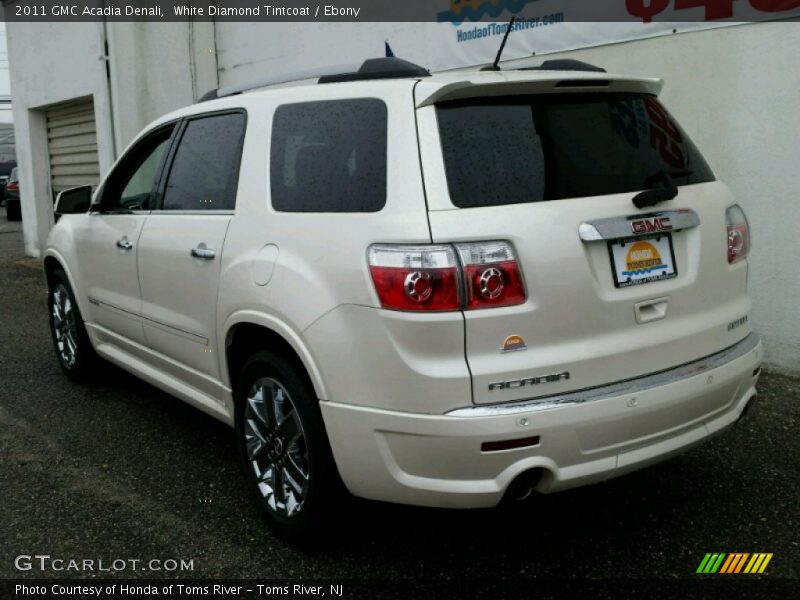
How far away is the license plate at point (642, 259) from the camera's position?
2.81 m

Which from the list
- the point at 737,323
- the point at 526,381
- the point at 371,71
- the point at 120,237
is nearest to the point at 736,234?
the point at 737,323

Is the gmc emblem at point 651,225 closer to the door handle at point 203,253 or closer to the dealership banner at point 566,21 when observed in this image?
the door handle at point 203,253

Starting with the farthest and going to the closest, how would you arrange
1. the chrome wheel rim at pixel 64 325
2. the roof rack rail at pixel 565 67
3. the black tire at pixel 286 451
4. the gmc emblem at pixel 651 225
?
the chrome wheel rim at pixel 64 325 < the roof rack rail at pixel 565 67 < the black tire at pixel 286 451 < the gmc emblem at pixel 651 225

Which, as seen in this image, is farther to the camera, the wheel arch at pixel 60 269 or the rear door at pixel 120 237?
the wheel arch at pixel 60 269

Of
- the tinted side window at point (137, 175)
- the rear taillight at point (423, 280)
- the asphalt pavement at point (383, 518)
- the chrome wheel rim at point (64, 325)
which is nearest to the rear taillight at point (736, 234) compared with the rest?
the asphalt pavement at point (383, 518)

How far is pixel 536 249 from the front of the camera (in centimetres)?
265

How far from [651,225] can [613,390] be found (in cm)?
60

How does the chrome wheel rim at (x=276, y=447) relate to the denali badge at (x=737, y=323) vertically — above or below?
below

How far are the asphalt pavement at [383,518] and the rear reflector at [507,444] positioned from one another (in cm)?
72

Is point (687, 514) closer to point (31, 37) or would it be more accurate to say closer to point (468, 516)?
point (468, 516)

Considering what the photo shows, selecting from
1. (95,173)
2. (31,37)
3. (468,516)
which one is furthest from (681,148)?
(31,37)

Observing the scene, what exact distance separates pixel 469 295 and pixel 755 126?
3.60 meters

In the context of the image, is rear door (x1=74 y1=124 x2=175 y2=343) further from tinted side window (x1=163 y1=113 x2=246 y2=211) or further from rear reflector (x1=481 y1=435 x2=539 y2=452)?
rear reflector (x1=481 y1=435 x2=539 y2=452)

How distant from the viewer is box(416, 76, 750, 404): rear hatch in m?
2.63
